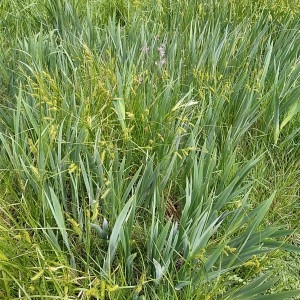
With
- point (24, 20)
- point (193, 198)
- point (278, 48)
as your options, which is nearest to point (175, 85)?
point (193, 198)

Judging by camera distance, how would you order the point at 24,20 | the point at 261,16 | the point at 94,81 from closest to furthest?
the point at 94,81 < the point at 261,16 < the point at 24,20

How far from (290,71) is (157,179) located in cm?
79

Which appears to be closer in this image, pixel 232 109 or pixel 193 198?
pixel 193 198

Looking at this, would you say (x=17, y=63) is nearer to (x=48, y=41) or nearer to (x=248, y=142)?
(x=48, y=41)

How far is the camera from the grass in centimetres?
95

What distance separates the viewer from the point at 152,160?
1072 mm

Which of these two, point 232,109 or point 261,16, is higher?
point 261,16

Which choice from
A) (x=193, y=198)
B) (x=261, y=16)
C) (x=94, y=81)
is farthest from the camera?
(x=261, y=16)

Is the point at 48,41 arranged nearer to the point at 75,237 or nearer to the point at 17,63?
the point at 17,63

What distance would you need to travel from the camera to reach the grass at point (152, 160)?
3.11 feet

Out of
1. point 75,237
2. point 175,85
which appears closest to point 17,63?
point 175,85

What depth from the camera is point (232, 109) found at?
144cm

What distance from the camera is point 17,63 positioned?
61.2 inches

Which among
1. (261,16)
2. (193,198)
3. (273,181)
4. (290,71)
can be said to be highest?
(261,16)
